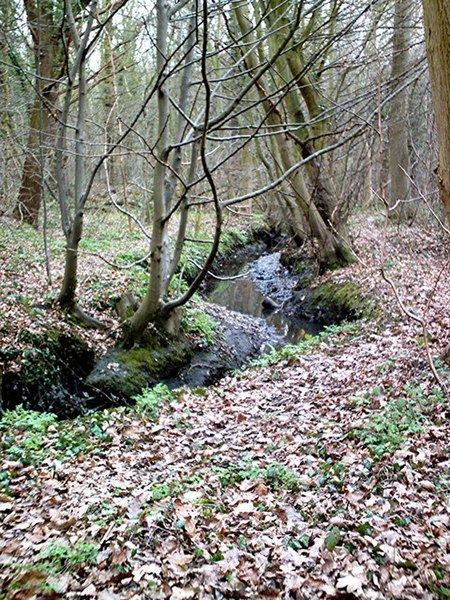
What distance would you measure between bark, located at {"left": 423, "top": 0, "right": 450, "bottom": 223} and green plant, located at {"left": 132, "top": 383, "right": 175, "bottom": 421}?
12.7 feet

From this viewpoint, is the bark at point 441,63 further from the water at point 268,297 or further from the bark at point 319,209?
the bark at point 319,209

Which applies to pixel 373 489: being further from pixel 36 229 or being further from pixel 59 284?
pixel 36 229

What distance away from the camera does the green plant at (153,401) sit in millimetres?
5515

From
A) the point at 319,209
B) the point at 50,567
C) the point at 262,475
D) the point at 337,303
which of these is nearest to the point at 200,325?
the point at 337,303

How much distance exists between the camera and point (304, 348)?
789 cm

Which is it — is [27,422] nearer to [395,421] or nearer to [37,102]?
[395,421]

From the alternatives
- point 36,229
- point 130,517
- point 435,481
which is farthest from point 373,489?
point 36,229

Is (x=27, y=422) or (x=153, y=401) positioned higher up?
(x=27, y=422)

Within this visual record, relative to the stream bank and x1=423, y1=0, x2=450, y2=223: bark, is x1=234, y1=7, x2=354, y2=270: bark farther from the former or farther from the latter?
x1=423, y1=0, x2=450, y2=223: bark

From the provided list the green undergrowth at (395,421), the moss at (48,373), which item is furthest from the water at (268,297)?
the green undergrowth at (395,421)

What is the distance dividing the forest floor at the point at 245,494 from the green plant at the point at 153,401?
0.03m

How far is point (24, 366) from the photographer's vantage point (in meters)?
6.45

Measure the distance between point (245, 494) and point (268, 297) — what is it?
9.96 m

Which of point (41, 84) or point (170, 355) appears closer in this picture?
point (170, 355)
